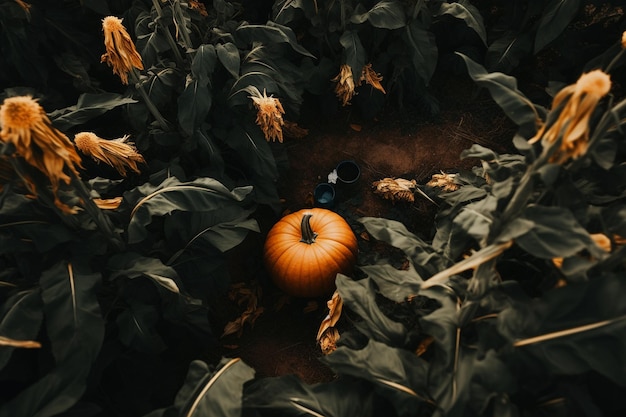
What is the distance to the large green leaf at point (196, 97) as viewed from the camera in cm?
294

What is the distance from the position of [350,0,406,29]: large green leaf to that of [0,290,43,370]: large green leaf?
299 centimetres

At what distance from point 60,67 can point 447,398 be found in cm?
378

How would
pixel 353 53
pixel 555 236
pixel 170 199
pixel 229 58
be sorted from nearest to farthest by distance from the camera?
pixel 555 236 → pixel 170 199 → pixel 229 58 → pixel 353 53

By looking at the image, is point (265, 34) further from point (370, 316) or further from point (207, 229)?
point (370, 316)

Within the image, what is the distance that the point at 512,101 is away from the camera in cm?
189

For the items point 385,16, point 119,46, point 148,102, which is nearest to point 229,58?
point 148,102

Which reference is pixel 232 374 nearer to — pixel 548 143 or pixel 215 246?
pixel 215 246

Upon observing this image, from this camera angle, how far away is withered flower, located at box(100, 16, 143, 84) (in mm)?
2309

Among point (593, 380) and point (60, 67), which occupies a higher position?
point (60, 67)

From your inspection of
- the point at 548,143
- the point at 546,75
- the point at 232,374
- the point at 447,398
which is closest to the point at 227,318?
the point at 232,374

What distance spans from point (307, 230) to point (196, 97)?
1.23 m

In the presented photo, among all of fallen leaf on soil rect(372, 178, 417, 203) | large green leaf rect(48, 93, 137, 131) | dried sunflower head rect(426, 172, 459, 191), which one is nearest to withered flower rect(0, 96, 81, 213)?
large green leaf rect(48, 93, 137, 131)

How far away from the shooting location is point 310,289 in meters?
3.30

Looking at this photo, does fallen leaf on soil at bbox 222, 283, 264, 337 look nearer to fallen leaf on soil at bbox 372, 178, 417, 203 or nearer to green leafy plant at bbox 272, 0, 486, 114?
fallen leaf on soil at bbox 372, 178, 417, 203
